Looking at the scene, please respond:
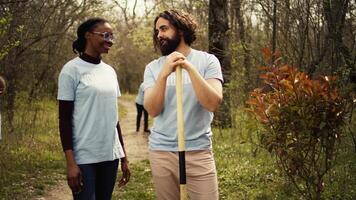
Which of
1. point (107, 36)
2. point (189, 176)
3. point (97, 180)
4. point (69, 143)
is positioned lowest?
point (97, 180)

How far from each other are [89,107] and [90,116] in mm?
62

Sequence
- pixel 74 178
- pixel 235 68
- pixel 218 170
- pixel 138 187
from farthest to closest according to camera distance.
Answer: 1. pixel 235 68
2. pixel 218 170
3. pixel 138 187
4. pixel 74 178

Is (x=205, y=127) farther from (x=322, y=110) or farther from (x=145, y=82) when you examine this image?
(x=322, y=110)

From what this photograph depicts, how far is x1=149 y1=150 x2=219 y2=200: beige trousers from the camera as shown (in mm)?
2883

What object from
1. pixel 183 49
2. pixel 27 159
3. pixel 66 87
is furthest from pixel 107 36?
pixel 27 159

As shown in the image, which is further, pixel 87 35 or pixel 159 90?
pixel 87 35

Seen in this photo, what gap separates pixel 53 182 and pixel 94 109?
4612mm

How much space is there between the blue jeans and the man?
1.92ft

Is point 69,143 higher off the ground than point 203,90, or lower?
lower

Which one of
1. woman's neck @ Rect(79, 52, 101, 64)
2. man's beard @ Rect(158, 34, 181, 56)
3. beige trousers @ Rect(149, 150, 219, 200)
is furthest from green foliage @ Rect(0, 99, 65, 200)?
man's beard @ Rect(158, 34, 181, 56)

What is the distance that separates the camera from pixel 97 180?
347cm

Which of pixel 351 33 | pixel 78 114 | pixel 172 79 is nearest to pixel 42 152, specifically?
Answer: pixel 351 33

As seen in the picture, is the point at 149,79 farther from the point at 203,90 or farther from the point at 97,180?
the point at 97,180

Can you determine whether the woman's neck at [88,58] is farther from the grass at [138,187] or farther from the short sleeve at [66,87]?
the grass at [138,187]
